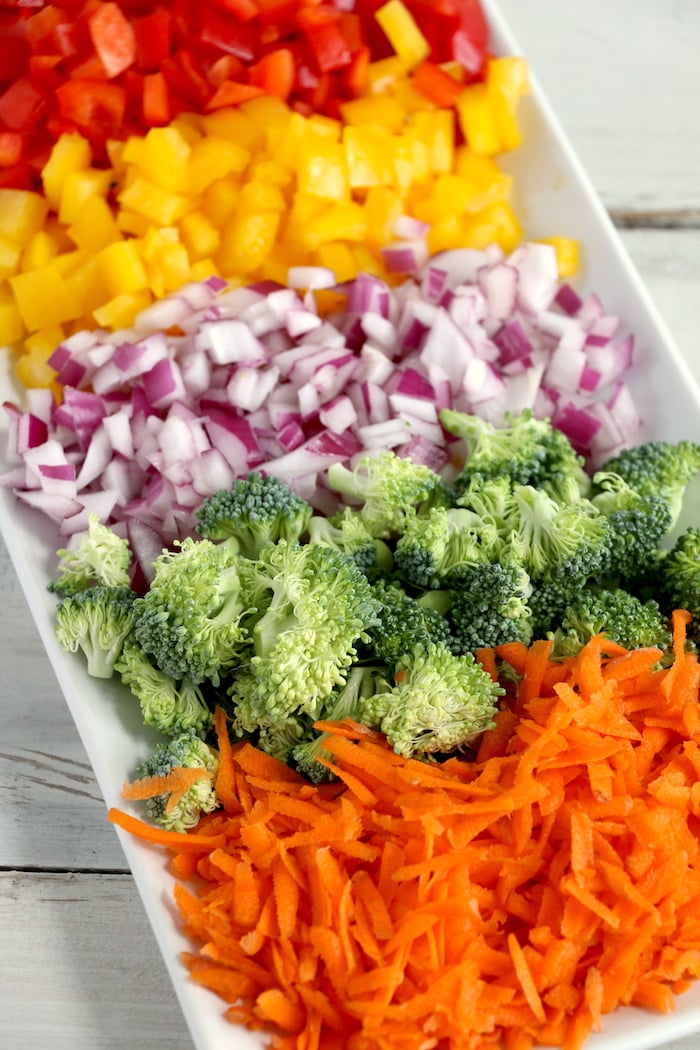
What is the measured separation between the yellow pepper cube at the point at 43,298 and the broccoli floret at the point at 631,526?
1.30m

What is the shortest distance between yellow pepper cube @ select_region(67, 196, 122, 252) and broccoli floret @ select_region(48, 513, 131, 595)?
746 mm

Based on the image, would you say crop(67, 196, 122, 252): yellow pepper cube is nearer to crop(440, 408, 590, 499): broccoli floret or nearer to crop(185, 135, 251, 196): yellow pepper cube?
crop(185, 135, 251, 196): yellow pepper cube

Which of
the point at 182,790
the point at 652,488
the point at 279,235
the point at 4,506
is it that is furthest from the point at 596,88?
the point at 182,790

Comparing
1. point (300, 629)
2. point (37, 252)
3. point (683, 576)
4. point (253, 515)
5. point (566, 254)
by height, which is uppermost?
point (37, 252)

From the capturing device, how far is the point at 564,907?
1.74 meters

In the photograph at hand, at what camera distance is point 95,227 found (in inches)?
98.7

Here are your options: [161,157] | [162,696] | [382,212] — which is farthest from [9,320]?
[162,696]

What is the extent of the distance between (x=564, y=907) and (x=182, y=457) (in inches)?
46.1

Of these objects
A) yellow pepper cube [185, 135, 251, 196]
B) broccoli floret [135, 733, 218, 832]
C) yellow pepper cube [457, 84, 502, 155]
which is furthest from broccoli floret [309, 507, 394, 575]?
yellow pepper cube [457, 84, 502, 155]

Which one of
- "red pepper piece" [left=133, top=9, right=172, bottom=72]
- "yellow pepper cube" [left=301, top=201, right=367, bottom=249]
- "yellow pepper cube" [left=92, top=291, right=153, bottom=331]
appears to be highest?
"red pepper piece" [left=133, top=9, right=172, bottom=72]

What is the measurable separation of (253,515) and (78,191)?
984mm

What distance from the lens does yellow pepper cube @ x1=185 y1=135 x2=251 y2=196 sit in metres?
2.51

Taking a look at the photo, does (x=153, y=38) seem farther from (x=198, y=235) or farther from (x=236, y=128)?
(x=198, y=235)

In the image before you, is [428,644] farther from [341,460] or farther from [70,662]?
[70,662]
